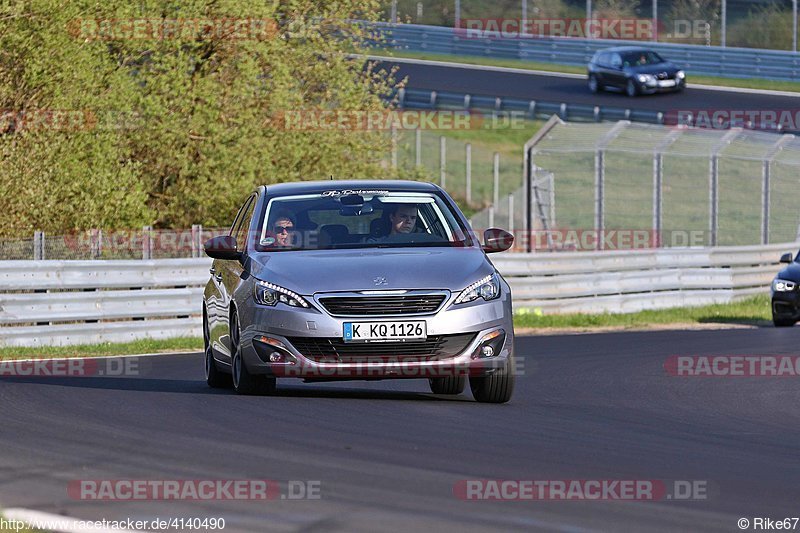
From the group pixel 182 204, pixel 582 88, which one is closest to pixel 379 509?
pixel 182 204

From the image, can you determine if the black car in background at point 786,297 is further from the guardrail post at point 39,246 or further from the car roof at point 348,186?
the car roof at point 348,186

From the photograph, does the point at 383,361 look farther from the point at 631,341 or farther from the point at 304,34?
the point at 304,34

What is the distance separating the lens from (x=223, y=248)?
458 inches

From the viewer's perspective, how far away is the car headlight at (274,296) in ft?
35.2

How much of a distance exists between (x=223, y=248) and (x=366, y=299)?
4.96 ft

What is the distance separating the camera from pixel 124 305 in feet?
66.7

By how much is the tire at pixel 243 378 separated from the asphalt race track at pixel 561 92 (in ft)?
116

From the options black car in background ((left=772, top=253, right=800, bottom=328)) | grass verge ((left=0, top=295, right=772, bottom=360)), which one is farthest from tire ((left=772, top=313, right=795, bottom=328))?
grass verge ((left=0, top=295, right=772, bottom=360))

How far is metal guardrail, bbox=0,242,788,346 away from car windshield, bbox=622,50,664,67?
826 inches

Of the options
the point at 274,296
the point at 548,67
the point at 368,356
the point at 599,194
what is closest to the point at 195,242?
the point at 599,194

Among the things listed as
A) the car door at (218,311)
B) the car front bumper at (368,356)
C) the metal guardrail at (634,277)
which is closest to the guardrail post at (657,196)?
the metal guardrail at (634,277)

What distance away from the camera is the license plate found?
10602 mm

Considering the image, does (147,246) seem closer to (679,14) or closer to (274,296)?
(274,296)

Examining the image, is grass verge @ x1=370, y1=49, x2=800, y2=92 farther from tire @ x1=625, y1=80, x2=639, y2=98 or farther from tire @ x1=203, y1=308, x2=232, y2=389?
tire @ x1=203, y1=308, x2=232, y2=389
